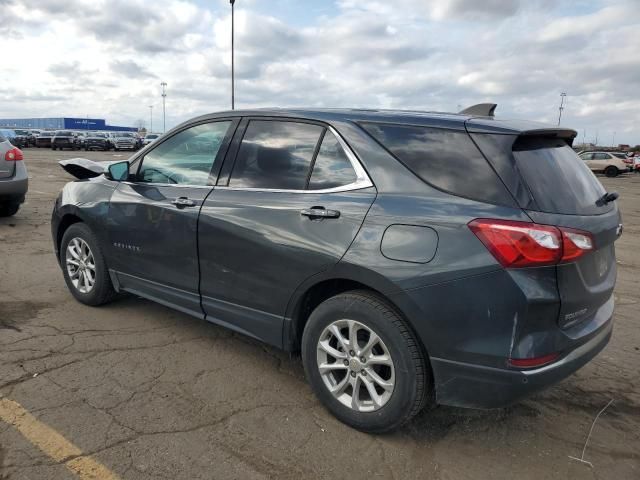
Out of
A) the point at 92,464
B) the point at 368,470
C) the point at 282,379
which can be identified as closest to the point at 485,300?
the point at 368,470

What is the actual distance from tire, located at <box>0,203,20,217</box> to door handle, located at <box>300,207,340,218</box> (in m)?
7.59

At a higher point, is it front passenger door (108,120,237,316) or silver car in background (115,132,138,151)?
front passenger door (108,120,237,316)

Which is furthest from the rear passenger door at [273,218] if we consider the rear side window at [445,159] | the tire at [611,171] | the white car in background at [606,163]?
the tire at [611,171]

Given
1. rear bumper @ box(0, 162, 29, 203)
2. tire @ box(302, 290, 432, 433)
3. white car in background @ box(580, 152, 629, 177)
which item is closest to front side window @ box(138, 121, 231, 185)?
tire @ box(302, 290, 432, 433)

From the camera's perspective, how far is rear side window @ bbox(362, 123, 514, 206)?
2.50 m

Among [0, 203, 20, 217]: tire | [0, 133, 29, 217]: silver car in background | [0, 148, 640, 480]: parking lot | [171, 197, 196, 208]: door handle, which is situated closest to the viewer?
[0, 148, 640, 480]: parking lot

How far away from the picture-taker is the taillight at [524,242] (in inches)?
91.4

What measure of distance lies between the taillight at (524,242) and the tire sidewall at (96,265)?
3.20 meters

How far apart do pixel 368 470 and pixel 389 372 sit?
19.5 inches

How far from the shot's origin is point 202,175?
3635mm

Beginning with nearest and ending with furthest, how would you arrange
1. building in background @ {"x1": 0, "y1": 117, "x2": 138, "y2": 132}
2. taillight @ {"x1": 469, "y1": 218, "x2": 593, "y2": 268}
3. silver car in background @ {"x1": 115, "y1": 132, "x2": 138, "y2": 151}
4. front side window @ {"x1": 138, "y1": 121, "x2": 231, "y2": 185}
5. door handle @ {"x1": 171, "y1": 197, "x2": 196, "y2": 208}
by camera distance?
taillight @ {"x1": 469, "y1": 218, "x2": 593, "y2": 268} < door handle @ {"x1": 171, "y1": 197, "x2": 196, "y2": 208} < front side window @ {"x1": 138, "y1": 121, "x2": 231, "y2": 185} < silver car in background @ {"x1": 115, "y1": 132, "x2": 138, "y2": 151} < building in background @ {"x1": 0, "y1": 117, "x2": 138, "y2": 132}

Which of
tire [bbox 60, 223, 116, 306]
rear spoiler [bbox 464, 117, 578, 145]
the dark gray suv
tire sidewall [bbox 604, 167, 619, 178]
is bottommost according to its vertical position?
tire sidewall [bbox 604, 167, 619, 178]

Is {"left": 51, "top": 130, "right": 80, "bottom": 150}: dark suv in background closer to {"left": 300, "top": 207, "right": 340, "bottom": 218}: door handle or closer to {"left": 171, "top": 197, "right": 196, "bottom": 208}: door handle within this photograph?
{"left": 171, "top": 197, "right": 196, "bottom": 208}: door handle

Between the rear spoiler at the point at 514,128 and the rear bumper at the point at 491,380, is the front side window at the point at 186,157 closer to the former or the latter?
the rear spoiler at the point at 514,128
